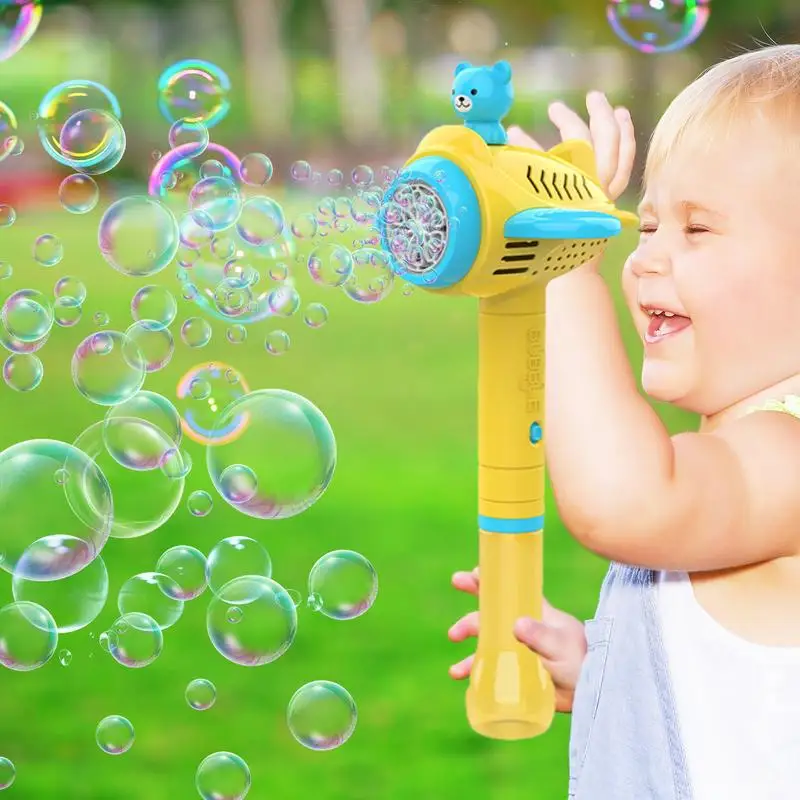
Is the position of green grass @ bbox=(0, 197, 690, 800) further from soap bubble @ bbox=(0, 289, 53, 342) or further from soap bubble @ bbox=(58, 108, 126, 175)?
soap bubble @ bbox=(58, 108, 126, 175)

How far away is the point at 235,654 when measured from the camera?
6.94 feet

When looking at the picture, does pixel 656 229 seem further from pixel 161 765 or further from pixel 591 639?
pixel 161 765

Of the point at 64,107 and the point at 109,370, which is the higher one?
the point at 64,107

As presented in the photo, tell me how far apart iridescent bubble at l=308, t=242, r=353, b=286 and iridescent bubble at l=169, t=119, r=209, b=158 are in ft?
0.88

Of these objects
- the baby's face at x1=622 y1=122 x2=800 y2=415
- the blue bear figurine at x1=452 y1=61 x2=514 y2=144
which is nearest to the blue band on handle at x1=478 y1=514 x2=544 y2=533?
the baby's face at x1=622 y1=122 x2=800 y2=415

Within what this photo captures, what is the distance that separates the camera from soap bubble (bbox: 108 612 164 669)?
2209 millimetres

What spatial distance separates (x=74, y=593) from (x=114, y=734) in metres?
0.22

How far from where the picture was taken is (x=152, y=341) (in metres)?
2.30

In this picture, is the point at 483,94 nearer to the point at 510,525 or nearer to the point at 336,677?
the point at 510,525

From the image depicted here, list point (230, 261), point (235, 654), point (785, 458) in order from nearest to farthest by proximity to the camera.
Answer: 1. point (785, 458)
2. point (235, 654)
3. point (230, 261)

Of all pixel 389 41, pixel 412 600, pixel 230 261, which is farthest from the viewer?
pixel 389 41

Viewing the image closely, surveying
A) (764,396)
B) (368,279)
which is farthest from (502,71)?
(368,279)

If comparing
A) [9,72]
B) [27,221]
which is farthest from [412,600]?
[9,72]

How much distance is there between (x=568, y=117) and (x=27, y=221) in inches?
697
